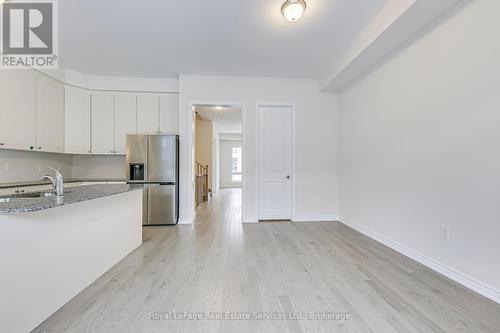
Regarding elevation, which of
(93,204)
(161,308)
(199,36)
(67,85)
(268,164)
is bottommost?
(161,308)

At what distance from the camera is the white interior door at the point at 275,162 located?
14.4 feet

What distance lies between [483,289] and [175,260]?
116 inches

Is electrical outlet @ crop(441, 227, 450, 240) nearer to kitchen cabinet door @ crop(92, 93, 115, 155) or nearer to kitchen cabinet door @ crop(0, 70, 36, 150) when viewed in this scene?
kitchen cabinet door @ crop(92, 93, 115, 155)

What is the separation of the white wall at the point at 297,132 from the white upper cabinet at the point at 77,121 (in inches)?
72.8

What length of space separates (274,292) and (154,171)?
3014 mm

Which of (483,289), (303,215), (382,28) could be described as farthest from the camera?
(303,215)

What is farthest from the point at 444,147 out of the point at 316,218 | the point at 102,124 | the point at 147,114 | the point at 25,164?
the point at 25,164

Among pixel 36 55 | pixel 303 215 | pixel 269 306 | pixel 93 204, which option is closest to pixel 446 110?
pixel 269 306

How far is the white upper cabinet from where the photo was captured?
4.04 m

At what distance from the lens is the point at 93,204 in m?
2.12

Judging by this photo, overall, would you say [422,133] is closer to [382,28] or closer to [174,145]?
[382,28]

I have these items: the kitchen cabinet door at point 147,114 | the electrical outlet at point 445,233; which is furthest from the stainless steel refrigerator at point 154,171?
the electrical outlet at point 445,233

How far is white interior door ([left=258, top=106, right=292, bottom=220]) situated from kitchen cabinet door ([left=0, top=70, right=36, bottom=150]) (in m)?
3.69

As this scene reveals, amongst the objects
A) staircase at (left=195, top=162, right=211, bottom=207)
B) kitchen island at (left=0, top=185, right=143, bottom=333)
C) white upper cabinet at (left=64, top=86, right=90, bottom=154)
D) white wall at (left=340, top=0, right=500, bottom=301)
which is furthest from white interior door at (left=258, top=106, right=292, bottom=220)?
white upper cabinet at (left=64, top=86, right=90, bottom=154)
